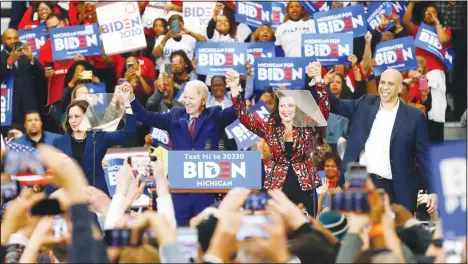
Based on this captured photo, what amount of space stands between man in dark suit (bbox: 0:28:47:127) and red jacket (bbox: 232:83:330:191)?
16.1 ft

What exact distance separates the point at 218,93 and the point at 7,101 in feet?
8.14

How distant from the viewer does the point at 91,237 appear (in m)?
6.65

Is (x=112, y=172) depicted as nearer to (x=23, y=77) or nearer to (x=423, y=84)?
(x=23, y=77)

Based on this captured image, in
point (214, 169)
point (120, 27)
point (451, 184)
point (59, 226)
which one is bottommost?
point (214, 169)

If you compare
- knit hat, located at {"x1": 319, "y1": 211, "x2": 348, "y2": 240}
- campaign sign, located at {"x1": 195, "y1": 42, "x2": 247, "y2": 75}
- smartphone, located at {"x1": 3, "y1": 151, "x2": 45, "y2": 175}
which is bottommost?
knit hat, located at {"x1": 319, "y1": 211, "x2": 348, "y2": 240}

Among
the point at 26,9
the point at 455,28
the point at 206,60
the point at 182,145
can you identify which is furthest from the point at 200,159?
the point at 26,9

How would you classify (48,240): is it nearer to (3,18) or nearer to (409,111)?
(409,111)

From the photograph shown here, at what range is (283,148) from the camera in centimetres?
1152

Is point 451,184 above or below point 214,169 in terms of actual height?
above

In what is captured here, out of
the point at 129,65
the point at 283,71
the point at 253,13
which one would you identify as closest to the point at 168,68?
the point at 129,65

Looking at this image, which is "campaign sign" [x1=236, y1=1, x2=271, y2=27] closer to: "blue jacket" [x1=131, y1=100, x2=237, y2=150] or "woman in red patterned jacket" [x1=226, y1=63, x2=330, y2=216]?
"blue jacket" [x1=131, y1=100, x2=237, y2=150]

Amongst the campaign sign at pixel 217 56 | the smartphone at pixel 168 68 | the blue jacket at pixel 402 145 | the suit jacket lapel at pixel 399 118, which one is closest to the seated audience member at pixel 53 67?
the smartphone at pixel 168 68

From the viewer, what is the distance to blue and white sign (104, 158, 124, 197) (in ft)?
37.9

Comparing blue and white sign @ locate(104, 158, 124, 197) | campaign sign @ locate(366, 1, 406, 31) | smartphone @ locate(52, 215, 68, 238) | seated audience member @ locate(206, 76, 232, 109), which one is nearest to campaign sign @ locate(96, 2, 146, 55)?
seated audience member @ locate(206, 76, 232, 109)
